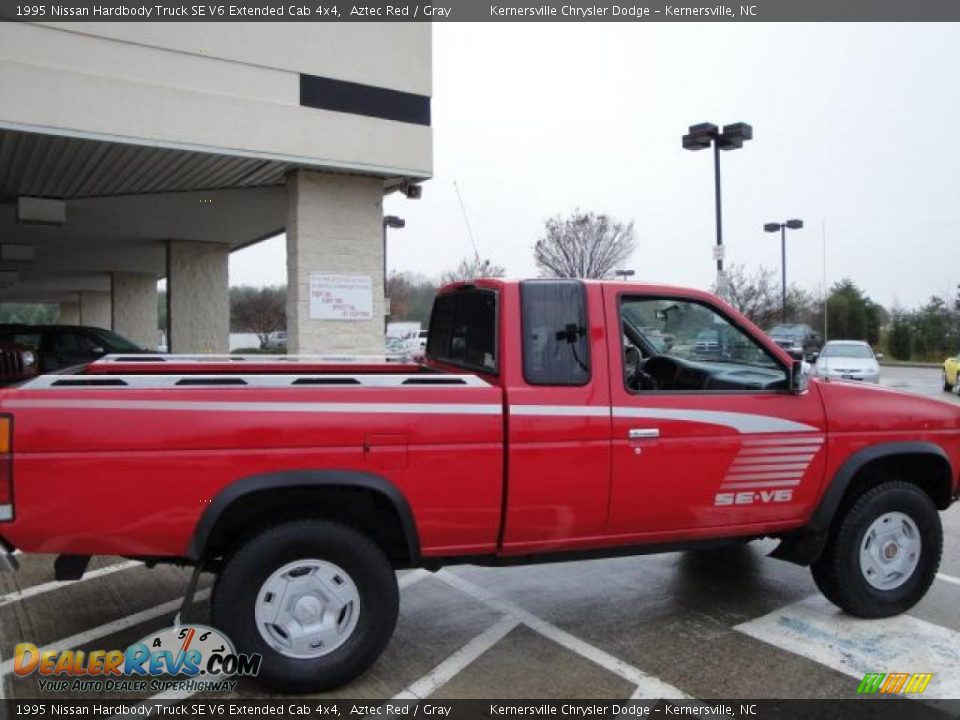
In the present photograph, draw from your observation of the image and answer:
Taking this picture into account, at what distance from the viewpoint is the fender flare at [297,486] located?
338 cm

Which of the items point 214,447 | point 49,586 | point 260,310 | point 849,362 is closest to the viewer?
point 214,447

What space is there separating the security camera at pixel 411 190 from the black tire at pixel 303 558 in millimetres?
7909

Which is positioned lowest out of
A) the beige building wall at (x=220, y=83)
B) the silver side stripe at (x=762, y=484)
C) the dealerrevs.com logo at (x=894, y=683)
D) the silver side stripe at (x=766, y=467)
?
the dealerrevs.com logo at (x=894, y=683)

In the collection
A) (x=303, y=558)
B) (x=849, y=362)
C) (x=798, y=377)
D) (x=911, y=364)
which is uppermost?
(x=798, y=377)

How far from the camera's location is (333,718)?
342cm

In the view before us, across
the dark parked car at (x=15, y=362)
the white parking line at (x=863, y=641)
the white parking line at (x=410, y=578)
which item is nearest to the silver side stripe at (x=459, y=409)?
the white parking line at (x=863, y=641)

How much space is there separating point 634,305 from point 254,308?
187 ft

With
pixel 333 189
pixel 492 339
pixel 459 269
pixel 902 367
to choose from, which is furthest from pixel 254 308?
pixel 492 339

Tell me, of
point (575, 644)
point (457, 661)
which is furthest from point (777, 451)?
point (457, 661)

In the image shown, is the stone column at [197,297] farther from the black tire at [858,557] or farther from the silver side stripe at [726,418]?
the black tire at [858,557]

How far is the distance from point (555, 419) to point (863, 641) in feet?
7.13

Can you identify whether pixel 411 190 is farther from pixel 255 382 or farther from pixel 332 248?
pixel 255 382

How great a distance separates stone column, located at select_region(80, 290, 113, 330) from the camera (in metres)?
33.2

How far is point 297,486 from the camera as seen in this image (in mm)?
3484
